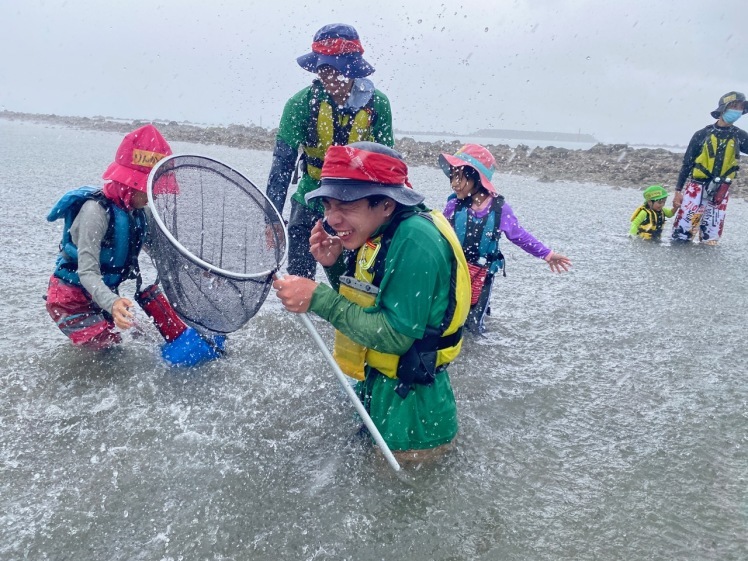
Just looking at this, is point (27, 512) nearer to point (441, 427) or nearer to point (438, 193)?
point (441, 427)

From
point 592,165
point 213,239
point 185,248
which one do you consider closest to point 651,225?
point 213,239

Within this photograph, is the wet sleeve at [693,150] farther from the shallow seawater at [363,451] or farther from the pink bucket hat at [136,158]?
the pink bucket hat at [136,158]

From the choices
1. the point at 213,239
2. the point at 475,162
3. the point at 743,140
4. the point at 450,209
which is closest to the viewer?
the point at 213,239

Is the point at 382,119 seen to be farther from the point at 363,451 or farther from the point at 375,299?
the point at 363,451

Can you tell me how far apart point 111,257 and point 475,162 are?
3.06 m

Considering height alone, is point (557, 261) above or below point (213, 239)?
below

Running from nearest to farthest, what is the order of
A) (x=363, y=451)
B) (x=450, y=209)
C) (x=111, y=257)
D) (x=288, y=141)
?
(x=363, y=451), (x=111, y=257), (x=288, y=141), (x=450, y=209)

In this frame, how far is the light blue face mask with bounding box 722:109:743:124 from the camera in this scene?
28.4 feet

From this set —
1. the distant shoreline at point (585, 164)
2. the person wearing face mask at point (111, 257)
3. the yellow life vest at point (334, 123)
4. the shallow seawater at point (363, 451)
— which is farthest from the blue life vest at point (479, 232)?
the distant shoreline at point (585, 164)

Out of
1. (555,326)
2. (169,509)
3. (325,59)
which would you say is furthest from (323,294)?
(555,326)

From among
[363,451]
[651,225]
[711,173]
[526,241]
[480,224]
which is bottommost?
[363,451]

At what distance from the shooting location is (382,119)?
425cm

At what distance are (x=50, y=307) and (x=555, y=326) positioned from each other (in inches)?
171

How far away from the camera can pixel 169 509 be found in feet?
8.66
